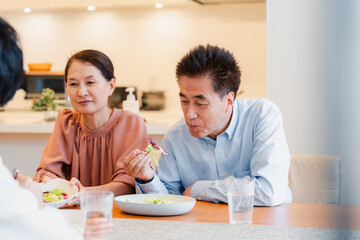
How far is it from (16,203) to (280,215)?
96 centimetres

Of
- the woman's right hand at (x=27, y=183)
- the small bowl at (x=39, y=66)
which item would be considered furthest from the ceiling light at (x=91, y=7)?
the woman's right hand at (x=27, y=183)

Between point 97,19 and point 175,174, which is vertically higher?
point 97,19

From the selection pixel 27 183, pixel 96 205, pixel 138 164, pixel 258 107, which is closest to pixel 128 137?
pixel 138 164

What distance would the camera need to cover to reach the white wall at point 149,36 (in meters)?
4.40

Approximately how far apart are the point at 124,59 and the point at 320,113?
4.84m

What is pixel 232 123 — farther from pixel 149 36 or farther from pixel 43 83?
pixel 43 83

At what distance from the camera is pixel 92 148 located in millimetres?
2072

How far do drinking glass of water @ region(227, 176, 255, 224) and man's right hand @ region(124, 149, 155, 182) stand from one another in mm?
354

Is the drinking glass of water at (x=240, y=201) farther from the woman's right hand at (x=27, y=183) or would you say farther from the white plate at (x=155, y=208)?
the woman's right hand at (x=27, y=183)

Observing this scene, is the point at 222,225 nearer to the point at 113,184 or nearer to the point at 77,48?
the point at 113,184

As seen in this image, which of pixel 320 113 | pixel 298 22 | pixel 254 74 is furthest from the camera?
pixel 254 74

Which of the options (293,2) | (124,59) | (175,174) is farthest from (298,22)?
(124,59)

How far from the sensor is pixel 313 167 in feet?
6.86

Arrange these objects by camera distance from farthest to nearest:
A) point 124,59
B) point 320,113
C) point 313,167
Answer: point 124,59 → point 313,167 → point 320,113
